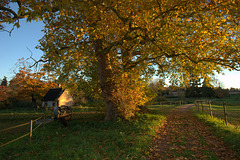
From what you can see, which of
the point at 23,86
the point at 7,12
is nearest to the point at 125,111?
the point at 7,12

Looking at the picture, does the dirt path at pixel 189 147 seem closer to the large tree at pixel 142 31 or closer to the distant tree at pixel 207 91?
the large tree at pixel 142 31

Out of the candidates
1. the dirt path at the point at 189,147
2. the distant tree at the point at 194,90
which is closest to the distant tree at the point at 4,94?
the dirt path at the point at 189,147

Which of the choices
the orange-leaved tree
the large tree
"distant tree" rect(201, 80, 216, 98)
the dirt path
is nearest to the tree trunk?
the large tree

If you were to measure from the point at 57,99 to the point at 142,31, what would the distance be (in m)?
34.2

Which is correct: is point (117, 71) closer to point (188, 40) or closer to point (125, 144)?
point (188, 40)

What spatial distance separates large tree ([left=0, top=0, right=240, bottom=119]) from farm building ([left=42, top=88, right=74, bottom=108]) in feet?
96.9

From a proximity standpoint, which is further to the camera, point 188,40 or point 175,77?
point 175,77

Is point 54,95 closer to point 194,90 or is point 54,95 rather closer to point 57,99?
point 57,99

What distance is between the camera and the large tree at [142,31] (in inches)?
303

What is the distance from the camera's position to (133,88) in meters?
11.2

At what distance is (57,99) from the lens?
3734cm

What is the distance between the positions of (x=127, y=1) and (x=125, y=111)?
7356 millimetres

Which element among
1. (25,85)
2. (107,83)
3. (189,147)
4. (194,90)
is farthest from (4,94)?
(194,90)

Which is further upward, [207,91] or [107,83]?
[107,83]
